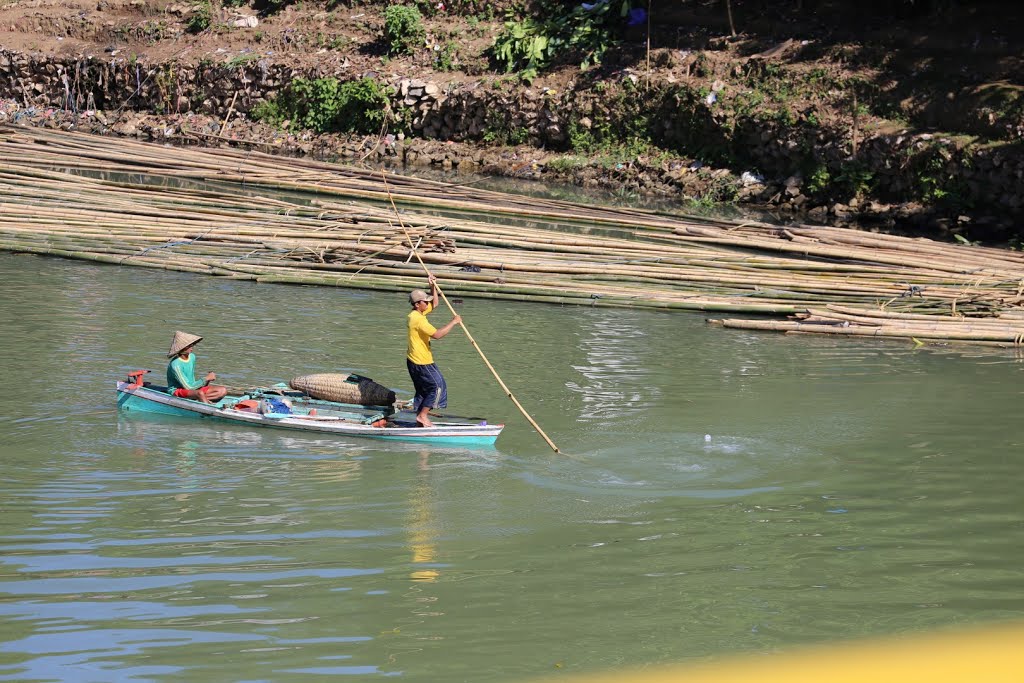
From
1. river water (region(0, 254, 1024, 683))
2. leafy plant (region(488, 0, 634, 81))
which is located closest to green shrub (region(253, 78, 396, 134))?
leafy plant (region(488, 0, 634, 81))

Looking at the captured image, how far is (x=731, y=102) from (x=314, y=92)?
8.21m

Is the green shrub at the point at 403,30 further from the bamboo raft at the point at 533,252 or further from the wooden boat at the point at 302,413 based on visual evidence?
the wooden boat at the point at 302,413

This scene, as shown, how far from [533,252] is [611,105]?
725 centimetres

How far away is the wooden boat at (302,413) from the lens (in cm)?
823

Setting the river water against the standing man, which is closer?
the river water

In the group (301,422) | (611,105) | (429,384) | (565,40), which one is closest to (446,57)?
(565,40)

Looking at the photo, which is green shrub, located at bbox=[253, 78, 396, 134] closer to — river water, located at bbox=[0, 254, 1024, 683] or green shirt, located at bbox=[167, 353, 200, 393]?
river water, located at bbox=[0, 254, 1024, 683]

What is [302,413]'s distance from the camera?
8594 mm

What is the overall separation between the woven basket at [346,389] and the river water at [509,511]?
1.38ft

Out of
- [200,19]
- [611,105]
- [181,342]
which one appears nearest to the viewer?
[181,342]

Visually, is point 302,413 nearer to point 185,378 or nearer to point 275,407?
point 275,407

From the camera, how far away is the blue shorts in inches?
330

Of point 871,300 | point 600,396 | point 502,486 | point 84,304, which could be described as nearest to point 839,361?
point 871,300

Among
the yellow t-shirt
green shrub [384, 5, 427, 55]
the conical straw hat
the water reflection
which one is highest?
green shrub [384, 5, 427, 55]
